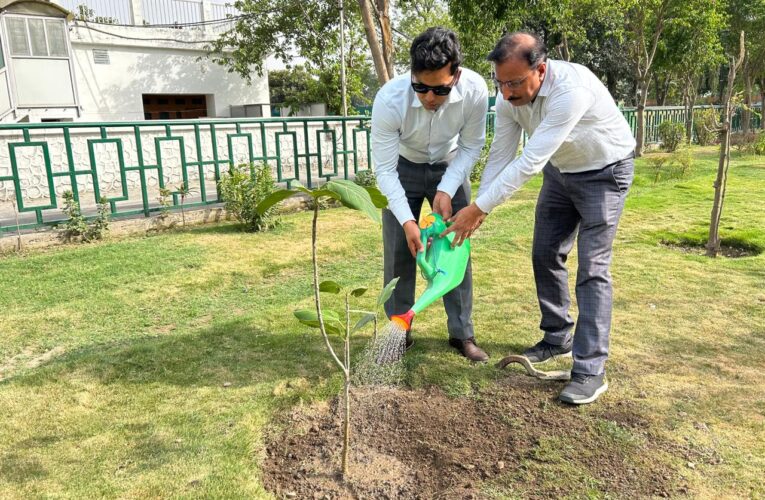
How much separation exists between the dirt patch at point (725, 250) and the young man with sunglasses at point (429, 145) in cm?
329

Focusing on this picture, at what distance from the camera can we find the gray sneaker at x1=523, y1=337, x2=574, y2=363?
3033 millimetres

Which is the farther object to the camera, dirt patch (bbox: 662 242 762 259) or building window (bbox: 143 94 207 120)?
building window (bbox: 143 94 207 120)

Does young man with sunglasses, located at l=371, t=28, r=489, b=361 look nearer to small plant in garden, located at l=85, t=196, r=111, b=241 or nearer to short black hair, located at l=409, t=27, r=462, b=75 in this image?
short black hair, located at l=409, t=27, r=462, b=75

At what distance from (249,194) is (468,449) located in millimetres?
4835

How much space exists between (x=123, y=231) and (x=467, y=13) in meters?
5.26

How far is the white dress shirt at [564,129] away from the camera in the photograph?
236cm

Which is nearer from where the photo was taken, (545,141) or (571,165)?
(545,141)

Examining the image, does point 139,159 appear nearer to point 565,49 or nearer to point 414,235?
point 414,235

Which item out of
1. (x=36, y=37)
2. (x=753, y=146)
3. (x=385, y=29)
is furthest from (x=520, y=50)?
(x=36, y=37)

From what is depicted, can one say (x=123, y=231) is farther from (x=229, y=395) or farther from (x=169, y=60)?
(x=169, y=60)

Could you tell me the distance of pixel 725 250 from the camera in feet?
17.6

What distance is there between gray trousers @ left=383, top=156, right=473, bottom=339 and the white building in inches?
544

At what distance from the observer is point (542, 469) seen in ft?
6.92

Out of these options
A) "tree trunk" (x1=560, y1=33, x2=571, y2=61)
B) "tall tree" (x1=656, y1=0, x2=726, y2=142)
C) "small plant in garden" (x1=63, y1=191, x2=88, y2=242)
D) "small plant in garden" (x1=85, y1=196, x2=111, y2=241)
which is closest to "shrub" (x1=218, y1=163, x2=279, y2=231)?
"small plant in garden" (x1=85, y1=196, x2=111, y2=241)
